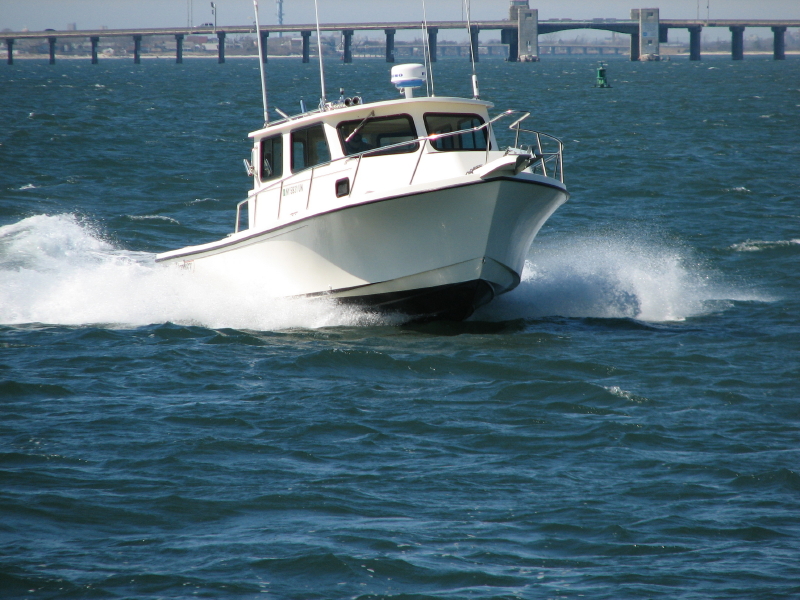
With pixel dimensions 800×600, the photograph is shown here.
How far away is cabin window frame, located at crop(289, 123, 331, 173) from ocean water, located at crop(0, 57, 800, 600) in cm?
171

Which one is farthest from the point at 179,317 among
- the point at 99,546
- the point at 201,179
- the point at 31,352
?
the point at 201,179

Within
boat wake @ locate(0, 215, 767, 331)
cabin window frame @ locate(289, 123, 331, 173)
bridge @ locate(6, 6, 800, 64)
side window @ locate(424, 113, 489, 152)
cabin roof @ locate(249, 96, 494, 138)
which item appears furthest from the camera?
bridge @ locate(6, 6, 800, 64)

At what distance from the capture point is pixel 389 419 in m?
8.13

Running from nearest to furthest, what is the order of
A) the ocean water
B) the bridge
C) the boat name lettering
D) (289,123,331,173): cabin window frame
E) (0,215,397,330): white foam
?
the ocean water
(289,123,331,173): cabin window frame
the boat name lettering
(0,215,397,330): white foam
the bridge

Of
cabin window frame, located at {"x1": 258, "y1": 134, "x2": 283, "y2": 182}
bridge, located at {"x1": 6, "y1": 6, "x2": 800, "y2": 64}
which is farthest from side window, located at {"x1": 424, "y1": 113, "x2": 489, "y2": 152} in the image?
bridge, located at {"x1": 6, "y1": 6, "x2": 800, "y2": 64}

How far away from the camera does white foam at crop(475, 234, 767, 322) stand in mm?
12148

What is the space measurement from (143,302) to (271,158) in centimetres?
262

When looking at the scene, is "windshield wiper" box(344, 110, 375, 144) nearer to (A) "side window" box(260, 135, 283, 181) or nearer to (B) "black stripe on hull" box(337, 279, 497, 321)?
(A) "side window" box(260, 135, 283, 181)

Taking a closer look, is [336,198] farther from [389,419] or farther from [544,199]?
[389,419]

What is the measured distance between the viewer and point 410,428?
311 inches

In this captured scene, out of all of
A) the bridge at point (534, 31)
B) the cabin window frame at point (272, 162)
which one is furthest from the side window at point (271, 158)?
the bridge at point (534, 31)

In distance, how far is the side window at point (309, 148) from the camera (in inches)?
440

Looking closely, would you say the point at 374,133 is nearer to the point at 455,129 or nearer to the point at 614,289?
the point at 455,129

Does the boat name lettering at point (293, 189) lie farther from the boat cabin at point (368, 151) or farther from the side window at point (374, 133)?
the side window at point (374, 133)
